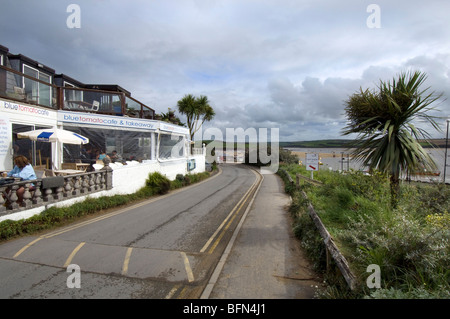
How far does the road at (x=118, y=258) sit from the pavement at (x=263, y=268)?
1.03ft

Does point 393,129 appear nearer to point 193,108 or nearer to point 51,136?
point 51,136

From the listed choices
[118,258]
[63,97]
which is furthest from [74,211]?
[63,97]

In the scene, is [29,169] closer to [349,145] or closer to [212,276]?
[212,276]

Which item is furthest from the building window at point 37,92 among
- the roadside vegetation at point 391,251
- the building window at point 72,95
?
the roadside vegetation at point 391,251

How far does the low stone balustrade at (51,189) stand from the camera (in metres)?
7.20

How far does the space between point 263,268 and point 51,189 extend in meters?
7.39

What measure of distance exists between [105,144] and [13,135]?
4.90 metres

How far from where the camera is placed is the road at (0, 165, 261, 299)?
4.38 meters

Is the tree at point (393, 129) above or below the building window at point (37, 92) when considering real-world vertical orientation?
below

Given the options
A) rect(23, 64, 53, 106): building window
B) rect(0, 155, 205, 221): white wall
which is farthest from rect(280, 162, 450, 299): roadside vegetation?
rect(23, 64, 53, 106): building window

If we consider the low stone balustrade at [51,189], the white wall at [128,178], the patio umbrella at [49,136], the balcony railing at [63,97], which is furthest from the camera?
the balcony railing at [63,97]

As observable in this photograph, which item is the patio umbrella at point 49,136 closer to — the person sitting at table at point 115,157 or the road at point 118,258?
the road at point 118,258
